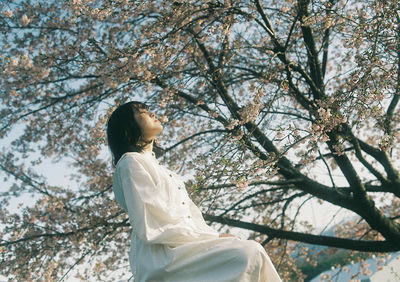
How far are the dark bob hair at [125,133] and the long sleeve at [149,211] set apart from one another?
0.73ft

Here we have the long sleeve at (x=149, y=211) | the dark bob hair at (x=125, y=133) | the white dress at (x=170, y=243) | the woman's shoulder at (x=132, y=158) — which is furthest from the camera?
the dark bob hair at (x=125, y=133)

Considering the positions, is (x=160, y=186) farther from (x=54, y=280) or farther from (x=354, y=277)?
(x=354, y=277)

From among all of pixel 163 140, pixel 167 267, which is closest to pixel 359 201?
pixel 163 140

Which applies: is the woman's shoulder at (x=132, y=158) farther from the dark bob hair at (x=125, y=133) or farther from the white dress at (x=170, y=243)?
the dark bob hair at (x=125, y=133)

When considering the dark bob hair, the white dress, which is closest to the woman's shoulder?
the white dress

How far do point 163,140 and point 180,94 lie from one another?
4.72ft

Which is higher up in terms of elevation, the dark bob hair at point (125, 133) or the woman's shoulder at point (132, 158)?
the dark bob hair at point (125, 133)

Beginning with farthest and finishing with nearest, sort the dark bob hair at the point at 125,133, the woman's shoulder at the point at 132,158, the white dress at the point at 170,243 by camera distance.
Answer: the dark bob hair at the point at 125,133 → the woman's shoulder at the point at 132,158 → the white dress at the point at 170,243

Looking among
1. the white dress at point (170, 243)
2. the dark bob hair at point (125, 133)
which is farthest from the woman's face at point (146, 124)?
the white dress at point (170, 243)

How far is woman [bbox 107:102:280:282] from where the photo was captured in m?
1.77

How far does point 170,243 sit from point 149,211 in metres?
0.20

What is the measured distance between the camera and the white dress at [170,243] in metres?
1.77

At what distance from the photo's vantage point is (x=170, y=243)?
6.21 ft

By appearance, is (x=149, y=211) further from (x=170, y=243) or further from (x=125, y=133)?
(x=125, y=133)
